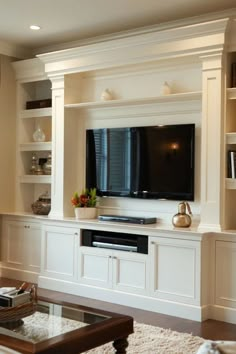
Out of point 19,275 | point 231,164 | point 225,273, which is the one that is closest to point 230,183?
point 231,164

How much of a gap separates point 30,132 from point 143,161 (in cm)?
186

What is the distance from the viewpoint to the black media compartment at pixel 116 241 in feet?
15.8

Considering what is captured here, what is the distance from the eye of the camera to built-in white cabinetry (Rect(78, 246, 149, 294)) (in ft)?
15.7

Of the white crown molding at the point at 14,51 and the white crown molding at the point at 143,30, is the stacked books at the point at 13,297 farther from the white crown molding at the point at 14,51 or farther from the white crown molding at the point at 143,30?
the white crown molding at the point at 14,51

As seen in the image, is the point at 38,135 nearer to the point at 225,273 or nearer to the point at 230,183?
the point at 230,183

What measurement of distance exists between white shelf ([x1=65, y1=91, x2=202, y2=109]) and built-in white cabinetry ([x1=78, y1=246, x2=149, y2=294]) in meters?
1.57

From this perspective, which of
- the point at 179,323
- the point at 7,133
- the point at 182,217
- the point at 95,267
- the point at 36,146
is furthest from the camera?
the point at 7,133

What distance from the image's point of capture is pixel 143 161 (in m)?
5.26

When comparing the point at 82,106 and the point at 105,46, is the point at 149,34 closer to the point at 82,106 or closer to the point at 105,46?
the point at 105,46

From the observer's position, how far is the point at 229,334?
4008 millimetres

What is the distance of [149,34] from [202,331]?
2.81 meters

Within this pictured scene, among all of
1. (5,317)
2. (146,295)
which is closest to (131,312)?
(146,295)

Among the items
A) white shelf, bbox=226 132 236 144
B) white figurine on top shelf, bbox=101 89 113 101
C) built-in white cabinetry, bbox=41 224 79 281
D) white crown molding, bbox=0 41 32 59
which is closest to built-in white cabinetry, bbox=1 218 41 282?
built-in white cabinetry, bbox=41 224 79 281

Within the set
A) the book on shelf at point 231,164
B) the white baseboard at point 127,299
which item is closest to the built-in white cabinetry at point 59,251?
the white baseboard at point 127,299
